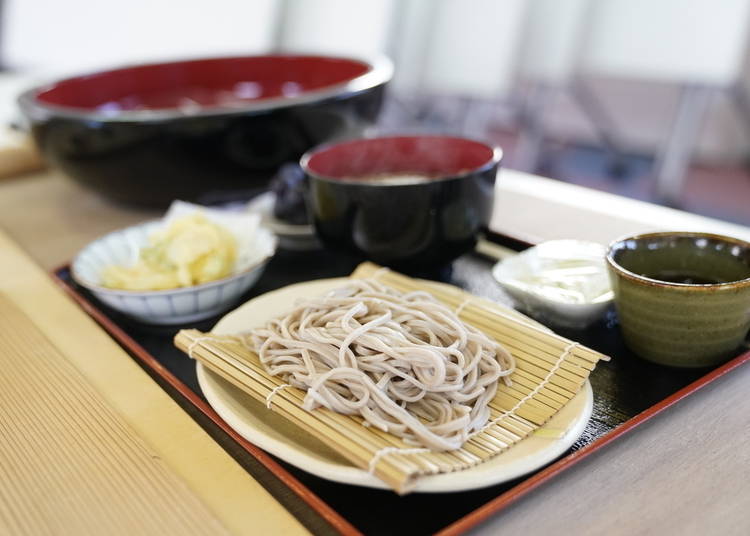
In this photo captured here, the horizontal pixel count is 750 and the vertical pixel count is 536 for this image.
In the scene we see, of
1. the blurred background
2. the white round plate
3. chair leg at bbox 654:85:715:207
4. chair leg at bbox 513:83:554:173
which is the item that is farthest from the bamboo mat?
chair leg at bbox 513:83:554:173

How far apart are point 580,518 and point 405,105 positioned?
3744 mm

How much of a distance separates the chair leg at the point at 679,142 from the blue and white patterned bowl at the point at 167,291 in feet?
7.57

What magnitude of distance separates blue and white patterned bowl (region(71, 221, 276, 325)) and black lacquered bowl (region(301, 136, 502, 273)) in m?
0.10

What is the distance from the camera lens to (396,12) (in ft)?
12.1

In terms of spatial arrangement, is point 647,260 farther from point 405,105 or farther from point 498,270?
point 405,105

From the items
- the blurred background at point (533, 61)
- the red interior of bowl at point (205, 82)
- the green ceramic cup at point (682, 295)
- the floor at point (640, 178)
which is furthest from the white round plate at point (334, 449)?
the floor at point (640, 178)

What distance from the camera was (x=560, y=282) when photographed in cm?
79

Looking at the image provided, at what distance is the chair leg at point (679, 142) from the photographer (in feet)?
8.97

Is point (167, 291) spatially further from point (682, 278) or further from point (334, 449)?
point (682, 278)

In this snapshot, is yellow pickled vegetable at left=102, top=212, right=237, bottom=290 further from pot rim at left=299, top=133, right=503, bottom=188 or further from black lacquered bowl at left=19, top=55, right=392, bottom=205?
black lacquered bowl at left=19, top=55, right=392, bottom=205

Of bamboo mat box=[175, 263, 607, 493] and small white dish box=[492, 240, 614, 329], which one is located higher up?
small white dish box=[492, 240, 614, 329]

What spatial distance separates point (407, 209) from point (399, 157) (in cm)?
19

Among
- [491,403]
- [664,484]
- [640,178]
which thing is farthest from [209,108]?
[640,178]

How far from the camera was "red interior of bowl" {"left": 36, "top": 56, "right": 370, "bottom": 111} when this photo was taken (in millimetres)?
1439
